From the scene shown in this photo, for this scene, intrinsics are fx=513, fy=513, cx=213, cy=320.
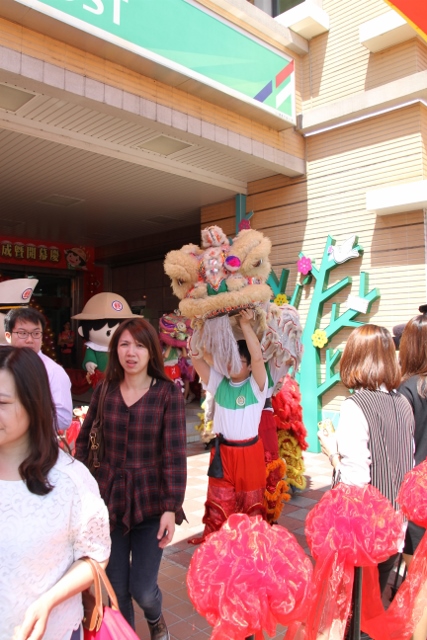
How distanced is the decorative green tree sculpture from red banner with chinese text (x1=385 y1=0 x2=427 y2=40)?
4284 mm

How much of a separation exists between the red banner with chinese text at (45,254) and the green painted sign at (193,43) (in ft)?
23.6

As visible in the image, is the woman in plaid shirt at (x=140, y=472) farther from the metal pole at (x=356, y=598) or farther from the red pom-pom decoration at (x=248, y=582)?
the red pom-pom decoration at (x=248, y=582)

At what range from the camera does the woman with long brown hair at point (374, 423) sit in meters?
2.29

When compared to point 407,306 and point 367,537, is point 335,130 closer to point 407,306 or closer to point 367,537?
point 407,306

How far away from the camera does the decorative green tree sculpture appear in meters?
6.99

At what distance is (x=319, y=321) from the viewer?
7430 millimetres

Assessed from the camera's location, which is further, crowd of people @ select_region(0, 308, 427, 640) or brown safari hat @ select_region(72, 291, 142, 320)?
brown safari hat @ select_region(72, 291, 142, 320)

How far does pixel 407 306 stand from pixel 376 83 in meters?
3.04

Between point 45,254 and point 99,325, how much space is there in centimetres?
563

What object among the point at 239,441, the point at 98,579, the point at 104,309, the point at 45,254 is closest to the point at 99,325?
the point at 104,309

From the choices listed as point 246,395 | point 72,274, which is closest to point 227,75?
point 246,395

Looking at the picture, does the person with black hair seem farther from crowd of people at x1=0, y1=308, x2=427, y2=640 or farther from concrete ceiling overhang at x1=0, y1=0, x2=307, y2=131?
concrete ceiling overhang at x1=0, y1=0, x2=307, y2=131

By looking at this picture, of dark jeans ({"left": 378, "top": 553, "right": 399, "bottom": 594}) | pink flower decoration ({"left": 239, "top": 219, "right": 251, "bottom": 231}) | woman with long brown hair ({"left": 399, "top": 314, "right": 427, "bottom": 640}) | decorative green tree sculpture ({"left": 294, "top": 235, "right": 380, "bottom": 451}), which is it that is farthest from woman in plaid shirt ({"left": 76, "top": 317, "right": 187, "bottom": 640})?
pink flower decoration ({"left": 239, "top": 219, "right": 251, "bottom": 231})

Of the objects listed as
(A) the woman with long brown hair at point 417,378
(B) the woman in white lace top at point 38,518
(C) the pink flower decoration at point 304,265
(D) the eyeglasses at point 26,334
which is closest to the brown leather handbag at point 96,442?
(D) the eyeglasses at point 26,334
